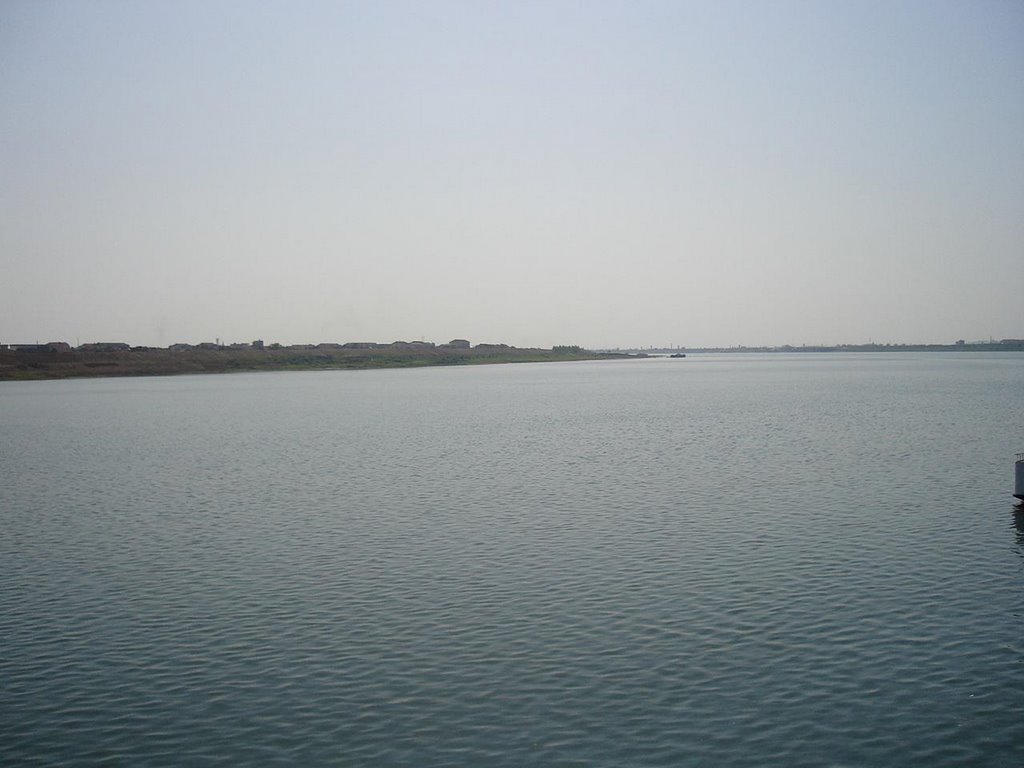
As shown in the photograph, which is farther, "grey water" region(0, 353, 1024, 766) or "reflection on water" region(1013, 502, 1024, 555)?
"reflection on water" region(1013, 502, 1024, 555)

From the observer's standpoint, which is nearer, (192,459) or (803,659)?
(803,659)

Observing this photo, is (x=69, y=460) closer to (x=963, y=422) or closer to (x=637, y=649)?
(x=637, y=649)

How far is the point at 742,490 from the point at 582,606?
19.1 meters

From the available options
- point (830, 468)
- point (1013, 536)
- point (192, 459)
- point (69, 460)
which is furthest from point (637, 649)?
point (69, 460)

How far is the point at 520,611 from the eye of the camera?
22906 mm

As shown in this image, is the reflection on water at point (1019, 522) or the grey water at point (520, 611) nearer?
the grey water at point (520, 611)

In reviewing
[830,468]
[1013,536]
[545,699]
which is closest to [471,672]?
[545,699]

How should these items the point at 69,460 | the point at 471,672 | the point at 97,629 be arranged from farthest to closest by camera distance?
the point at 69,460
the point at 97,629
the point at 471,672

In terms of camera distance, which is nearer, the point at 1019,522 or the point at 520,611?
the point at 520,611

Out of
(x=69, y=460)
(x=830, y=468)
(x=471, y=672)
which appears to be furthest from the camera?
(x=69, y=460)

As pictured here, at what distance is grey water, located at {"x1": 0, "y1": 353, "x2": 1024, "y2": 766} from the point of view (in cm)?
1575

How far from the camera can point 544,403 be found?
351 ft

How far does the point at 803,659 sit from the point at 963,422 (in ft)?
187

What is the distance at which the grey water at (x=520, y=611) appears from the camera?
15750 millimetres
